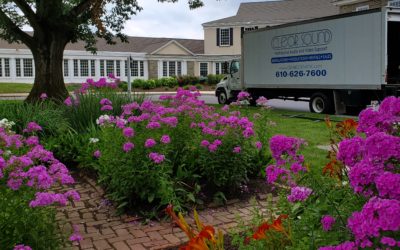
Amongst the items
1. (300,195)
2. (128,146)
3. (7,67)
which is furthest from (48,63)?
(7,67)

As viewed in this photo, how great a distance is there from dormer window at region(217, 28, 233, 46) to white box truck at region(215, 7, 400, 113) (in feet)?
100

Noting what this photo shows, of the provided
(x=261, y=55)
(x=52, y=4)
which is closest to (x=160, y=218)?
(x=52, y=4)

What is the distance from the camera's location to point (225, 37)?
51438 mm

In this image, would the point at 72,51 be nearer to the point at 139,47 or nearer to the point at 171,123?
the point at 139,47

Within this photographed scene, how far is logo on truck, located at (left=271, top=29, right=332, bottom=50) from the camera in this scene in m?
16.8

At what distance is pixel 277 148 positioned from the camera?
2.66 metres

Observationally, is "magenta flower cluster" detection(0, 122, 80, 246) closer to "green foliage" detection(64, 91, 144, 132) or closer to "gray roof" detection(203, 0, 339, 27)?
"green foliage" detection(64, 91, 144, 132)

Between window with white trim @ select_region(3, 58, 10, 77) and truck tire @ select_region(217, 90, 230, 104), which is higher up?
window with white trim @ select_region(3, 58, 10, 77)

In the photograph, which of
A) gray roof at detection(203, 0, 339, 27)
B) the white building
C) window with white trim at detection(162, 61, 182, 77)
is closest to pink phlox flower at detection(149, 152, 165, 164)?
the white building

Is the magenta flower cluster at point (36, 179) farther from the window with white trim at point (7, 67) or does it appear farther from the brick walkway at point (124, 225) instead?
the window with white trim at point (7, 67)

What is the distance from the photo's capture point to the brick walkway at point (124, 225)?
4230 millimetres

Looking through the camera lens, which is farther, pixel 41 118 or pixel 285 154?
pixel 41 118

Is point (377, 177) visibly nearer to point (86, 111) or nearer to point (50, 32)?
point (86, 111)

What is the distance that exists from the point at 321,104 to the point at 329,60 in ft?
5.80
